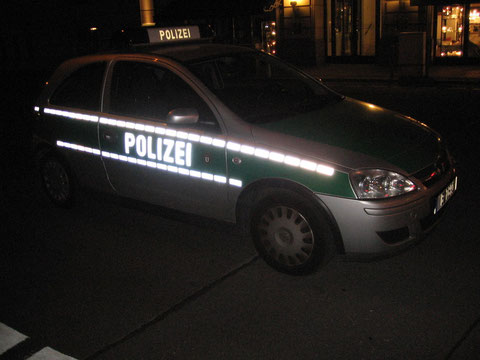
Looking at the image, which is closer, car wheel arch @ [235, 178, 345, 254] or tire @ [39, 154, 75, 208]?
car wheel arch @ [235, 178, 345, 254]

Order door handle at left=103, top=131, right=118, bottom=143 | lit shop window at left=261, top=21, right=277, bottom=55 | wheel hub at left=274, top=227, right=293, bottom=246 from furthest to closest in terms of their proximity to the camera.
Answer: lit shop window at left=261, top=21, right=277, bottom=55
door handle at left=103, top=131, right=118, bottom=143
wheel hub at left=274, top=227, right=293, bottom=246

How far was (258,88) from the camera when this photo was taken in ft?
17.6

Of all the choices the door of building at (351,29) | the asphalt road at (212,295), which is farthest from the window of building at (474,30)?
the asphalt road at (212,295)

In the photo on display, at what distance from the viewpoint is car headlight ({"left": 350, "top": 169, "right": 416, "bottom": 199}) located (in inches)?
154

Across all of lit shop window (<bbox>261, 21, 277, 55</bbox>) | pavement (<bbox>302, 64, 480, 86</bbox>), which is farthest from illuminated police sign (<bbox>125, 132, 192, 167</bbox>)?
lit shop window (<bbox>261, 21, 277, 55</bbox>)

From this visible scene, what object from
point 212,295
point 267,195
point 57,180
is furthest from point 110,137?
point 212,295

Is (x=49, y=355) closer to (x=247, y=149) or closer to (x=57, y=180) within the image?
(x=247, y=149)

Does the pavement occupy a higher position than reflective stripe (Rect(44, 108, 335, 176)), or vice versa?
reflective stripe (Rect(44, 108, 335, 176))

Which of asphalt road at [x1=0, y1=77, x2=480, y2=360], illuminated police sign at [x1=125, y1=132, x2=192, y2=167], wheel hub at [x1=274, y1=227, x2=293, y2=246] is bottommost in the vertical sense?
asphalt road at [x1=0, y1=77, x2=480, y2=360]

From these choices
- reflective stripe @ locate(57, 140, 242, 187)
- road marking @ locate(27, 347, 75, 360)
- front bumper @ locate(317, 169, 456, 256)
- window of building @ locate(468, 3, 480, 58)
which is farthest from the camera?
window of building @ locate(468, 3, 480, 58)

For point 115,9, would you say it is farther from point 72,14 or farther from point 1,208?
point 1,208

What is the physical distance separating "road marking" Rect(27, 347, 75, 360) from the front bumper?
6.62ft

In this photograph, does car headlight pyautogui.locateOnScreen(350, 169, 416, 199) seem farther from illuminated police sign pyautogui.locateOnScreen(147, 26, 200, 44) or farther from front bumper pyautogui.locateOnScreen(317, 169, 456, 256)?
illuminated police sign pyautogui.locateOnScreen(147, 26, 200, 44)

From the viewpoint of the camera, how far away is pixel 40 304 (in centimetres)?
425
